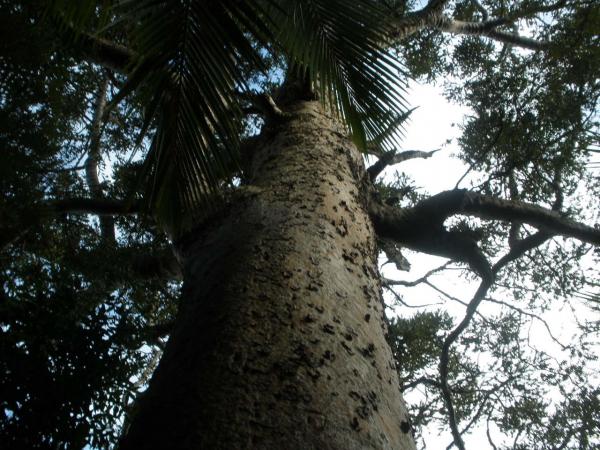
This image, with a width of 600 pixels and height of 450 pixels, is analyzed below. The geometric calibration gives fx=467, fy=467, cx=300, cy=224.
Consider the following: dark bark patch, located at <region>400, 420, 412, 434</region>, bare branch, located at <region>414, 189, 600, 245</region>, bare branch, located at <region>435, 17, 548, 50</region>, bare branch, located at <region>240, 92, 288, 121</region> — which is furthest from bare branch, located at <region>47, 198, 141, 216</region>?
bare branch, located at <region>435, 17, 548, 50</region>

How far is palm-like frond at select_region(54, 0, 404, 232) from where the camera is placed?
174cm

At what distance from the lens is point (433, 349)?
20.1ft

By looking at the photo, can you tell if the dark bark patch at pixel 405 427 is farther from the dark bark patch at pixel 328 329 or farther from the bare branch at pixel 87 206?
the bare branch at pixel 87 206

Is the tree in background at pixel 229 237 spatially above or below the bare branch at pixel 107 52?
below

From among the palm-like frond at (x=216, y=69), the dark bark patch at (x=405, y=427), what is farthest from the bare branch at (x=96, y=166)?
the dark bark patch at (x=405, y=427)

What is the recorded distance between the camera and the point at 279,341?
111 centimetres

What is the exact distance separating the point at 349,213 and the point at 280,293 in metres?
0.75

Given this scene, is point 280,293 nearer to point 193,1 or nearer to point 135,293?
point 193,1

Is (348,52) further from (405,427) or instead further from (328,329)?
(405,427)

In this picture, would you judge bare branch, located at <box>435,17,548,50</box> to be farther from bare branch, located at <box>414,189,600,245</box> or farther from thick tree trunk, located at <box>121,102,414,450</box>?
thick tree trunk, located at <box>121,102,414,450</box>

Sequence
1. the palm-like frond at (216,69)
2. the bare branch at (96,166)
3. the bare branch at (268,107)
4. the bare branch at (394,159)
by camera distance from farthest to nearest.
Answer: the bare branch at (96,166) → the bare branch at (394,159) → the bare branch at (268,107) → the palm-like frond at (216,69)

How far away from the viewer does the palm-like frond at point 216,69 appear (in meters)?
1.74

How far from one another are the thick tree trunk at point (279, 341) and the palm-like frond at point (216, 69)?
272 millimetres

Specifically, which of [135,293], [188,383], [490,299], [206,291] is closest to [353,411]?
[188,383]
